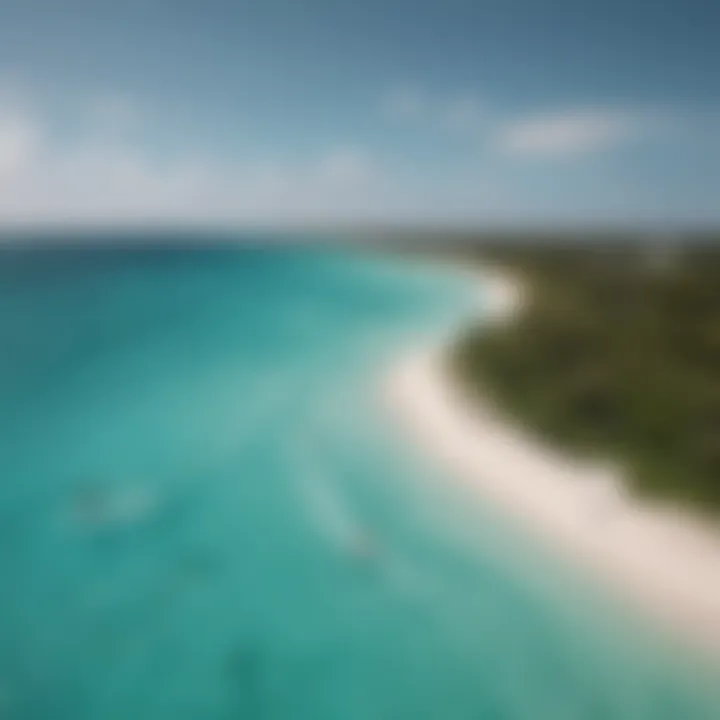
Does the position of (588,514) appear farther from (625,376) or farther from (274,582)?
(625,376)

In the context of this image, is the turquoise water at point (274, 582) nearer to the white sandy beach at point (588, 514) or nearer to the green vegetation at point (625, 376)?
the white sandy beach at point (588, 514)

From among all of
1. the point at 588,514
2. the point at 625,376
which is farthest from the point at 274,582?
the point at 625,376

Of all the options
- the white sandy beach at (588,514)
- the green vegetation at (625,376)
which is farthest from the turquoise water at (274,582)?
the green vegetation at (625,376)

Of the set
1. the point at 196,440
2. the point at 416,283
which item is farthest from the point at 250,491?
the point at 416,283

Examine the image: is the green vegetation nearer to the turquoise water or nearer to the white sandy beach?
the white sandy beach

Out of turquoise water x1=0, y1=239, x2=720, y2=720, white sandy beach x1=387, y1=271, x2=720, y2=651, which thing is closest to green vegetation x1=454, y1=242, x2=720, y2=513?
white sandy beach x1=387, y1=271, x2=720, y2=651

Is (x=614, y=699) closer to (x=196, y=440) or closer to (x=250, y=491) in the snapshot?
(x=250, y=491)

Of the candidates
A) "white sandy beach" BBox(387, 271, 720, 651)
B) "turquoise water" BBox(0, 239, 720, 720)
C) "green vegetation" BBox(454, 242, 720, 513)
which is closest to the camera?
"turquoise water" BBox(0, 239, 720, 720)
